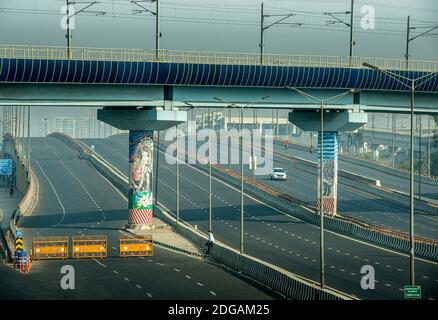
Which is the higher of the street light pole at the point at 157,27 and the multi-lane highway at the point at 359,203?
the street light pole at the point at 157,27

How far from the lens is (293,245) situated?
92500 millimetres

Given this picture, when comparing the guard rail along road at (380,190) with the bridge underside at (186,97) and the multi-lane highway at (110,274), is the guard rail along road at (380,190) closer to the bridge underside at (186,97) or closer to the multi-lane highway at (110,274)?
the bridge underside at (186,97)

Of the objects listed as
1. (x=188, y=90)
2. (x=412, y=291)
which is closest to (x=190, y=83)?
(x=188, y=90)

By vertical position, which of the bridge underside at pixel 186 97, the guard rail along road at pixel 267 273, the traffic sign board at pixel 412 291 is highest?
the bridge underside at pixel 186 97

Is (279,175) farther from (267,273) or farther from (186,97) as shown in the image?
(267,273)

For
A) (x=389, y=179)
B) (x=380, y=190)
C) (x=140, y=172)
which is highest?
(x=140, y=172)

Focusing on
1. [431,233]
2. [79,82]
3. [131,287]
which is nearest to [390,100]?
[431,233]

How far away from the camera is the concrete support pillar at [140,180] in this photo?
106m

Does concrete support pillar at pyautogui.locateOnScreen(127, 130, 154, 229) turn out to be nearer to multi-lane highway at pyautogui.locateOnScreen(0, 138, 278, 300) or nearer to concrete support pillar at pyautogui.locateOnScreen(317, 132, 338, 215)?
multi-lane highway at pyautogui.locateOnScreen(0, 138, 278, 300)

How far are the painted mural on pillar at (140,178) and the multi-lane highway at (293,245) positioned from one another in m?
5.70

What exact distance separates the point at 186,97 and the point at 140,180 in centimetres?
976

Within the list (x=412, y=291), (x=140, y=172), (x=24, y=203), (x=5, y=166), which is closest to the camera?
(x=412, y=291)

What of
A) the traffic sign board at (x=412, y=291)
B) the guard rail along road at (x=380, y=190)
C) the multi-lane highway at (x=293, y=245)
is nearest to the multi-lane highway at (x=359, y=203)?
the guard rail along road at (x=380, y=190)

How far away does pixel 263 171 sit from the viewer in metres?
174
